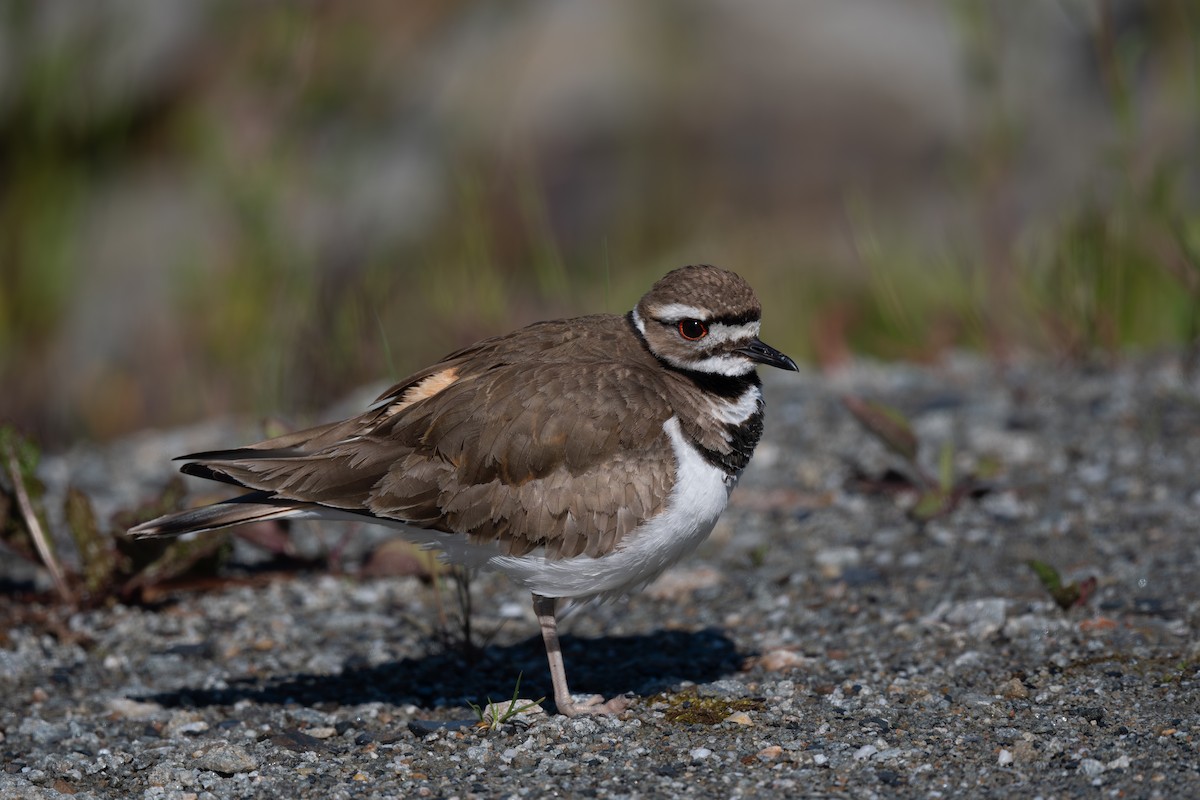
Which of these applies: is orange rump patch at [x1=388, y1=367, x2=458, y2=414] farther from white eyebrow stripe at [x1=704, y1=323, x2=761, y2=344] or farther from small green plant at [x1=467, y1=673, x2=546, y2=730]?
small green plant at [x1=467, y1=673, x2=546, y2=730]

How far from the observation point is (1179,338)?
7.45m

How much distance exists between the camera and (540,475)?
4418 mm

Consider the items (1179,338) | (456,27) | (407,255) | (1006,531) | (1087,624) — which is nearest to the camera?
(1087,624)

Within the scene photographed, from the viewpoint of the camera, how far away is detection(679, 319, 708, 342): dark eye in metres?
4.68

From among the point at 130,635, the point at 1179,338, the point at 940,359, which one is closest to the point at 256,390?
the point at 130,635

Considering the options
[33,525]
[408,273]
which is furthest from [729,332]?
[408,273]

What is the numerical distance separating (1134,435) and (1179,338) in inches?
51.6

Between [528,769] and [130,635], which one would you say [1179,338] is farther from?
[130,635]

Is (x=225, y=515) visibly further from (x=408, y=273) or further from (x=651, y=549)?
(x=408, y=273)

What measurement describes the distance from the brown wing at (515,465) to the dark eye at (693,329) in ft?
0.91

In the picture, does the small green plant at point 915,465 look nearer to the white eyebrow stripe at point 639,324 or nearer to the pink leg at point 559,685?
the white eyebrow stripe at point 639,324

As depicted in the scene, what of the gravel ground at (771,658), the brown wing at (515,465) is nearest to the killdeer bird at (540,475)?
the brown wing at (515,465)

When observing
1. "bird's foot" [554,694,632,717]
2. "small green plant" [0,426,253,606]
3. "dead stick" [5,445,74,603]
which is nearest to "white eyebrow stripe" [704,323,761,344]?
"bird's foot" [554,694,632,717]

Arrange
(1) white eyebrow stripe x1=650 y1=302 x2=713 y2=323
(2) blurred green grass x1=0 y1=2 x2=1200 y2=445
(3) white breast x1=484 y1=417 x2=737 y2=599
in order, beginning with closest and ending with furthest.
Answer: (3) white breast x1=484 y1=417 x2=737 y2=599
(1) white eyebrow stripe x1=650 y1=302 x2=713 y2=323
(2) blurred green grass x1=0 y1=2 x2=1200 y2=445
